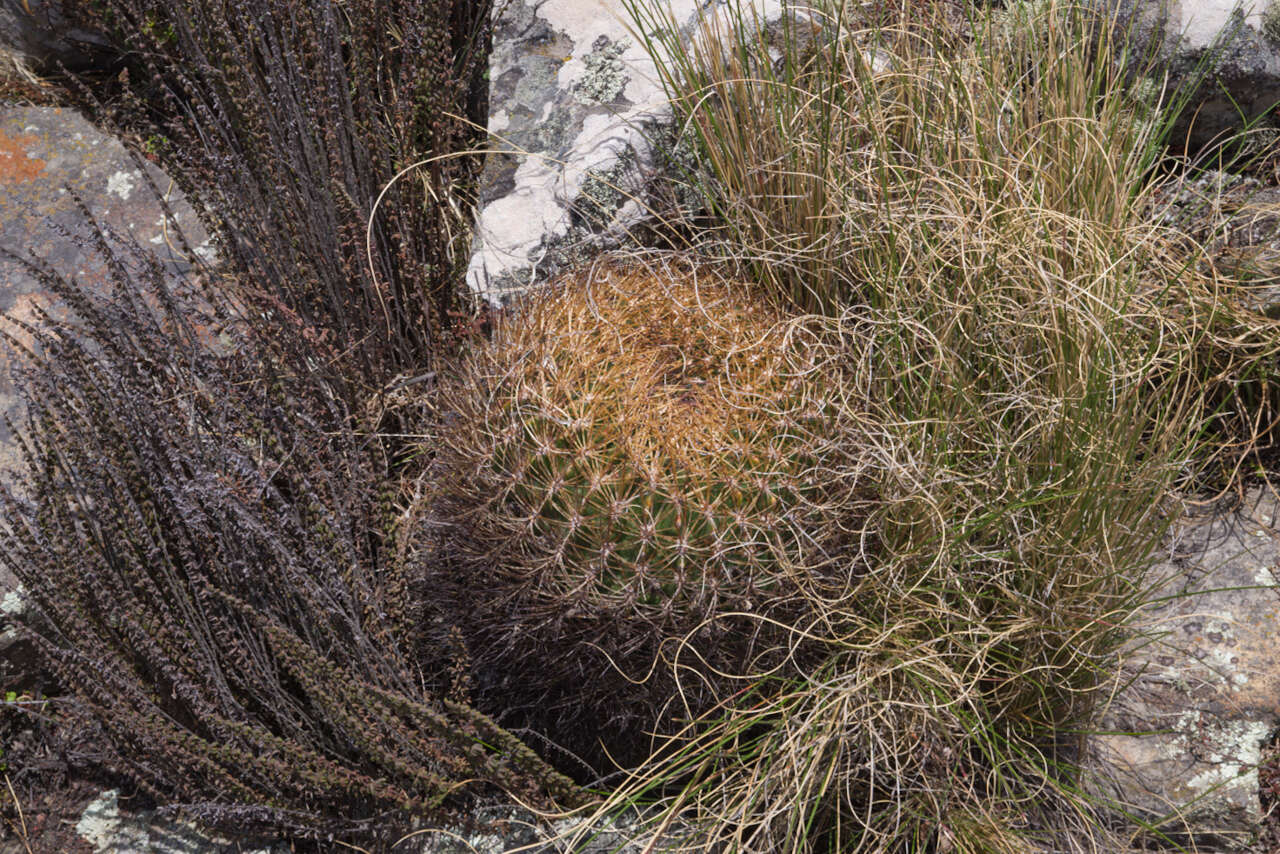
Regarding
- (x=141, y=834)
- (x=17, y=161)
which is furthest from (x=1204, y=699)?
(x=17, y=161)

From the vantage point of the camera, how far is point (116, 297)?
244 cm

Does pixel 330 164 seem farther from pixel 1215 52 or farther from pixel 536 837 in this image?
pixel 1215 52

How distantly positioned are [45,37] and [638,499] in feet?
10.5

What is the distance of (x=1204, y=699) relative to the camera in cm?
→ 237

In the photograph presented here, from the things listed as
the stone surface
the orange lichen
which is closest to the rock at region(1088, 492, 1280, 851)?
the stone surface

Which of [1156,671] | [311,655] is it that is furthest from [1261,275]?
[311,655]

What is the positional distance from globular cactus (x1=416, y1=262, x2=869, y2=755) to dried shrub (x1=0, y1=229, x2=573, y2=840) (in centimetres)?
21

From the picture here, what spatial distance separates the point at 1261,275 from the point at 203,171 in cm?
292

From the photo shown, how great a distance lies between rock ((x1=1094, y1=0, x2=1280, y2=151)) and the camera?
2994mm

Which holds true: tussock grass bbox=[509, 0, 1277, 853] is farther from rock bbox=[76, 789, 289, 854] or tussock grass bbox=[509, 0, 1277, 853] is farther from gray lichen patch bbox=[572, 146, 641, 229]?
rock bbox=[76, 789, 289, 854]

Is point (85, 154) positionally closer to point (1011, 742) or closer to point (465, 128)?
point (465, 128)

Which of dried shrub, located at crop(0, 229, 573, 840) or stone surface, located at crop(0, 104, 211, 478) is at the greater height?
stone surface, located at crop(0, 104, 211, 478)

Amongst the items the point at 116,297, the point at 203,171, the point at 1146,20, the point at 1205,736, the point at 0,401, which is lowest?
the point at 1205,736

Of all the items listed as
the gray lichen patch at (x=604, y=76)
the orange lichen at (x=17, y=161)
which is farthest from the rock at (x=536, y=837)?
the orange lichen at (x=17, y=161)
